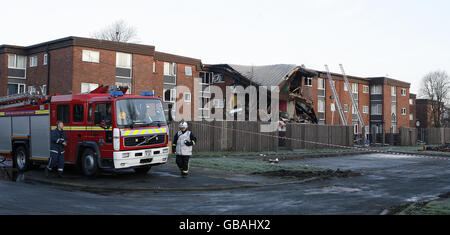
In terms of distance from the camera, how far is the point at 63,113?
44.3ft

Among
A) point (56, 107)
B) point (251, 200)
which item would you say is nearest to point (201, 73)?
point (56, 107)

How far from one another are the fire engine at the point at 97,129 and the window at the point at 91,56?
19678 mm

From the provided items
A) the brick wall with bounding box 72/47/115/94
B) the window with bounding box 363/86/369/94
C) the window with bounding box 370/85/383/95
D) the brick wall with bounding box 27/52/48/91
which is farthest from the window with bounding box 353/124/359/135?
the brick wall with bounding box 27/52/48/91

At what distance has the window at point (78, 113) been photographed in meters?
13.0

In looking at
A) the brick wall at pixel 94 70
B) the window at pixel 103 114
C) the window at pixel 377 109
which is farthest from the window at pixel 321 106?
the window at pixel 103 114

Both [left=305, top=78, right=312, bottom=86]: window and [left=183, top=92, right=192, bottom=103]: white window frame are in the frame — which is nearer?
[left=183, top=92, right=192, bottom=103]: white window frame

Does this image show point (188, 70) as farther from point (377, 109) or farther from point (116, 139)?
point (377, 109)

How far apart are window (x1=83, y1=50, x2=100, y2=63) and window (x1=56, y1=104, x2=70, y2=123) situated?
21303mm

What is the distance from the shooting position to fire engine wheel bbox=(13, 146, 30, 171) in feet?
47.7

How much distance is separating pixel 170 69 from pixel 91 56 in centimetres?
855

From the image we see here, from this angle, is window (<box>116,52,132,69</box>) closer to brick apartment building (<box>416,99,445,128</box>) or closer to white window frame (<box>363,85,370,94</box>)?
white window frame (<box>363,85,370,94</box>)
